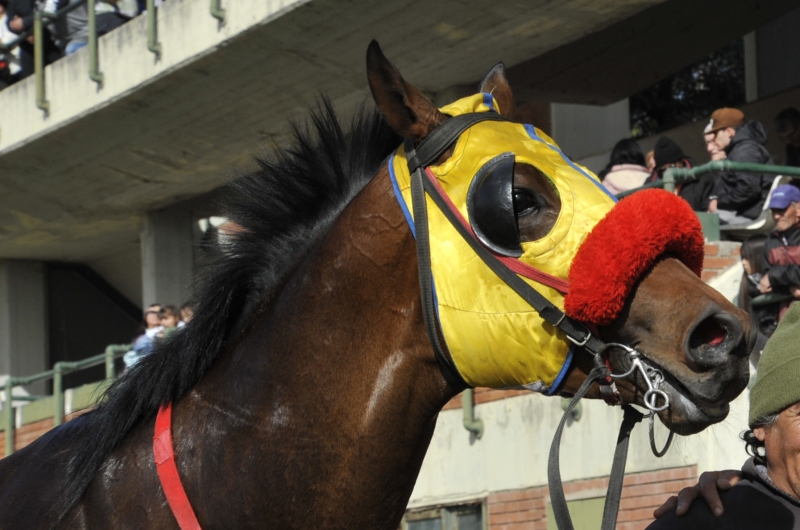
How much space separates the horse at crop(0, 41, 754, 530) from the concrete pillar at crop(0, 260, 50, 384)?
15.0 meters

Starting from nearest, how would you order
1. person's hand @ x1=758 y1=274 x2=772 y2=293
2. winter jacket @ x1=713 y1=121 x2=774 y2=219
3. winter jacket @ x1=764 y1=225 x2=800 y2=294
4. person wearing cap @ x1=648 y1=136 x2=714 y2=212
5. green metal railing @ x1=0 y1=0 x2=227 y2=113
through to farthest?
winter jacket @ x1=764 y1=225 x2=800 y2=294 < person's hand @ x1=758 y1=274 x2=772 y2=293 < winter jacket @ x1=713 y1=121 x2=774 y2=219 < person wearing cap @ x1=648 y1=136 x2=714 y2=212 < green metal railing @ x1=0 y1=0 x2=227 y2=113

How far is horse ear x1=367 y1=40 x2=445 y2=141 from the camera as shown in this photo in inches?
113

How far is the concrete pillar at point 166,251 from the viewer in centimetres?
1519

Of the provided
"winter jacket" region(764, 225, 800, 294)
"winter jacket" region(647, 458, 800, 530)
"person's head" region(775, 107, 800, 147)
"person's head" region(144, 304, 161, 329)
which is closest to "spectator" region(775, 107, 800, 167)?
"person's head" region(775, 107, 800, 147)

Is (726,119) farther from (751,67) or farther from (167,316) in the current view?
(751,67)

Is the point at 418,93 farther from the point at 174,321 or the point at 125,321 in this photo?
the point at 125,321

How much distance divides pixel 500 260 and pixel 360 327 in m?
0.40

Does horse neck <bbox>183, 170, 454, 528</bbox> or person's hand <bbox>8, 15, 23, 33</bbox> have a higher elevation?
person's hand <bbox>8, 15, 23, 33</bbox>

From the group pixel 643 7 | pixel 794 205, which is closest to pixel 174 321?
pixel 643 7

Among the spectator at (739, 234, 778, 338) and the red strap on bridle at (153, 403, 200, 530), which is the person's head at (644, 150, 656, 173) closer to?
the spectator at (739, 234, 778, 338)

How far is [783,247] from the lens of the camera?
6.55 meters

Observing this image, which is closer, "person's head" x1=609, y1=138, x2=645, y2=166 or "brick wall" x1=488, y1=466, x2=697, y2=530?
"brick wall" x1=488, y1=466, x2=697, y2=530

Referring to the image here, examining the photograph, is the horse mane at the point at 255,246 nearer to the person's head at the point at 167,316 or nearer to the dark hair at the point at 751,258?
the dark hair at the point at 751,258

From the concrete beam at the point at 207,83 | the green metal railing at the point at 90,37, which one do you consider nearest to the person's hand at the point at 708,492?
the concrete beam at the point at 207,83
